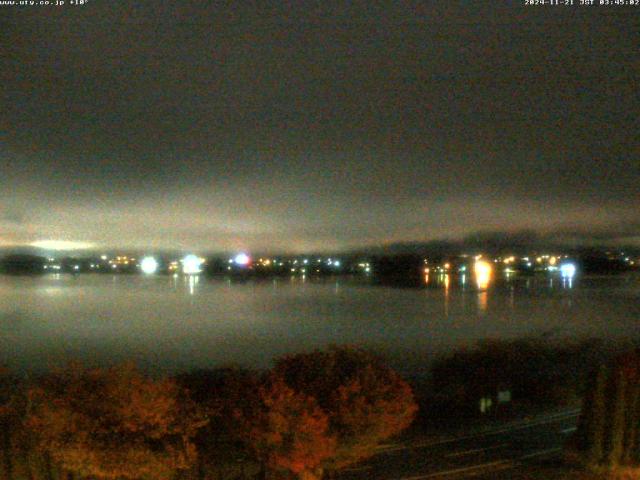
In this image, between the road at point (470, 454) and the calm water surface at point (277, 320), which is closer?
the road at point (470, 454)

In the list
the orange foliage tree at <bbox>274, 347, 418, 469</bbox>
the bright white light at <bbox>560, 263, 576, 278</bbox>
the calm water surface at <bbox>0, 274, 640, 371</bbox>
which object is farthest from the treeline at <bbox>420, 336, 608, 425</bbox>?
the bright white light at <bbox>560, 263, 576, 278</bbox>

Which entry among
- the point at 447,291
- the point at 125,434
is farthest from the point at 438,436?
the point at 447,291

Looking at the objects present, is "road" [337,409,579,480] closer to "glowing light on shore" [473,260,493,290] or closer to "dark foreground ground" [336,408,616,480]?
"dark foreground ground" [336,408,616,480]

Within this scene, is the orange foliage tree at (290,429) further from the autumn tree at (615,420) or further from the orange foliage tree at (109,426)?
the autumn tree at (615,420)

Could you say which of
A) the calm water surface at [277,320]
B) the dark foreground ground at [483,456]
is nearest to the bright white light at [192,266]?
the calm water surface at [277,320]

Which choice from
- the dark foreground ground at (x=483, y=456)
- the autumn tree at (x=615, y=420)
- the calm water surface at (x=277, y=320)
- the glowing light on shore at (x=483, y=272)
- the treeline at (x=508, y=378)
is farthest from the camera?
the glowing light on shore at (x=483, y=272)

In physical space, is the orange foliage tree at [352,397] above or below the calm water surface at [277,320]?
above
